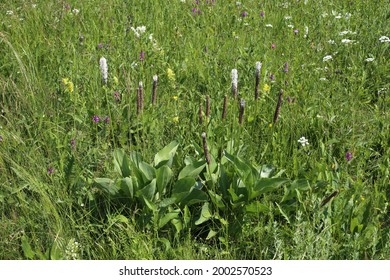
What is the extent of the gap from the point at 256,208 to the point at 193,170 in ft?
1.16

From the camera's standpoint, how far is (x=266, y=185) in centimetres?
251

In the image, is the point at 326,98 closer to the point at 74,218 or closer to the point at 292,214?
the point at 292,214

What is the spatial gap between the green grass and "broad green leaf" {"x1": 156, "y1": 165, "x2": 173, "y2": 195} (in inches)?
2.6

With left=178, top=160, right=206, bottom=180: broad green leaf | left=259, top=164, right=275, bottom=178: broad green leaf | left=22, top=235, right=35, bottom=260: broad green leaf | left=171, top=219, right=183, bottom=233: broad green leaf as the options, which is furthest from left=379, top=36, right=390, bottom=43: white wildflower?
left=22, top=235, right=35, bottom=260: broad green leaf

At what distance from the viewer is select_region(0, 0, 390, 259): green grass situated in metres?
2.43

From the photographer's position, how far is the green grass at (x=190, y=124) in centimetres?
243

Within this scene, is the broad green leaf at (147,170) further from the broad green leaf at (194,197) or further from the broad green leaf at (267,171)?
the broad green leaf at (267,171)

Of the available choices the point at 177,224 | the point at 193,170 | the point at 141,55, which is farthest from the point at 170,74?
the point at 177,224

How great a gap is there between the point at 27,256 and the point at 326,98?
2077 millimetres

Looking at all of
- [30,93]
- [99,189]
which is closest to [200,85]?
[30,93]

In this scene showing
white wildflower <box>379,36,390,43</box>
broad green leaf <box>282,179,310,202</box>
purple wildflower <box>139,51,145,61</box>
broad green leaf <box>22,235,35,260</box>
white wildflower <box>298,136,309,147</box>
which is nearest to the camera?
broad green leaf <box>22,235,35,260</box>

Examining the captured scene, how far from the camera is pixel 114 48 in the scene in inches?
160

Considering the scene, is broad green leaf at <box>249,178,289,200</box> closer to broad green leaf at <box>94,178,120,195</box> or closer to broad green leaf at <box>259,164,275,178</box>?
broad green leaf at <box>259,164,275,178</box>

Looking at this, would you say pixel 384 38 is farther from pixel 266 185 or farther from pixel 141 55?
pixel 266 185
